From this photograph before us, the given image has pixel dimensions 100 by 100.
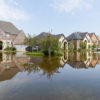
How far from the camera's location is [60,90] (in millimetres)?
4289

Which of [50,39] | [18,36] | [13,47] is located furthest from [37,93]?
[18,36]

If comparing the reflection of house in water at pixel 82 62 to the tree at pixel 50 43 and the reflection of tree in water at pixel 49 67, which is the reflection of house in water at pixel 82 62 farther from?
the tree at pixel 50 43

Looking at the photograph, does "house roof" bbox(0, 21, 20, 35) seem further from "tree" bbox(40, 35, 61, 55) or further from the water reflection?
the water reflection

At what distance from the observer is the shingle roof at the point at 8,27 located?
Result: 3978 cm

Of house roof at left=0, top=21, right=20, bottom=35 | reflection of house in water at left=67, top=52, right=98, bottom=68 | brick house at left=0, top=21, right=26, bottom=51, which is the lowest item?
reflection of house in water at left=67, top=52, right=98, bottom=68

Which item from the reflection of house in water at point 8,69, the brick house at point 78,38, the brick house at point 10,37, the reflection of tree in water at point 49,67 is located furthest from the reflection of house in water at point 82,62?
the brick house at point 78,38

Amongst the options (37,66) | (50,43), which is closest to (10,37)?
(50,43)

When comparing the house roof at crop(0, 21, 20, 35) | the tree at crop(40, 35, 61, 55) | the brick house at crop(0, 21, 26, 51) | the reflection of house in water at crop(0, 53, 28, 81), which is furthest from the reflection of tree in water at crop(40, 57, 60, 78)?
the house roof at crop(0, 21, 20, 35)

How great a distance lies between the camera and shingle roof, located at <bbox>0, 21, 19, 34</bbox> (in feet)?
131

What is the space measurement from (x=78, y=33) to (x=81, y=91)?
5043cm

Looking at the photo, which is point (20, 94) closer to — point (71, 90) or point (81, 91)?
point (71, 90)

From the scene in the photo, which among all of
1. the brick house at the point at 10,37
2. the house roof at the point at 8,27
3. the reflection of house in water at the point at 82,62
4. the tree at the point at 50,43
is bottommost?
the reflection of house in water at the point at 82,62

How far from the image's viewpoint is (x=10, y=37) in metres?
40.2

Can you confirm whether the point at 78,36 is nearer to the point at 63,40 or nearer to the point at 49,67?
the point at 63,40
